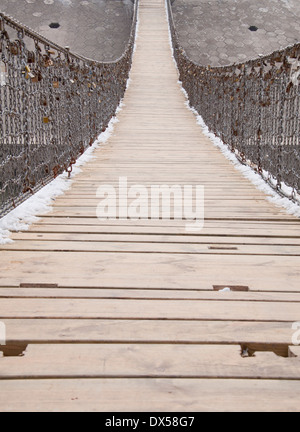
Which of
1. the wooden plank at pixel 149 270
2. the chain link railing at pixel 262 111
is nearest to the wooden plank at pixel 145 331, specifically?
the wooden plank at pixel 149 270

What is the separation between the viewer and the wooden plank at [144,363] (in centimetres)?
135

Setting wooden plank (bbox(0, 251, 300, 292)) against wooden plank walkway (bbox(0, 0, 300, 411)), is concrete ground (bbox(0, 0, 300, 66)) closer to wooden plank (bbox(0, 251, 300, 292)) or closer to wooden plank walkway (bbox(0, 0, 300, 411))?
wooden plank walkway (bbox(0, 0, 300, 411))

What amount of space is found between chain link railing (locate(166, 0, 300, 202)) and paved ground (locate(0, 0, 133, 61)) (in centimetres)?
1063

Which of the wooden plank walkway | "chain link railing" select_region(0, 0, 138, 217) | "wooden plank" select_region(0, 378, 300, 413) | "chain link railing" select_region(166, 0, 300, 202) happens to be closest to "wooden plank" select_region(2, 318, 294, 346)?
the wooden plank walkway

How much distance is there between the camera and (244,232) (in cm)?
286

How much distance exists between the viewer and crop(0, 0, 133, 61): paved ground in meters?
18.8

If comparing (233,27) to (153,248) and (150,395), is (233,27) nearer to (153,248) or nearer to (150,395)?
(153,248)

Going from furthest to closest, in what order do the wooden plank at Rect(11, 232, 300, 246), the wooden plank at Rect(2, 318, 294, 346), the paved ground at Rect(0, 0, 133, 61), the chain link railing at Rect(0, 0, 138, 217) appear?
the paved ground at Rect(0, 0, 133, 61) → the chain link railing at Rect(0, 0, 138, 217) → the wooden plank at Rect(11, 232, 300, 246) → the wooden plank at Rect(2, 318, 294, 346)

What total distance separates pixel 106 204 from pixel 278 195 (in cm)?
144

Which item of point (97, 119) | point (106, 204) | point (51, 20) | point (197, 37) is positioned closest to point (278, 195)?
point (106, 204)

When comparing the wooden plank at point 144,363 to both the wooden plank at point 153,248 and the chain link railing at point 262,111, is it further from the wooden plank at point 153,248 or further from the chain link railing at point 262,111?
the chain link railing at point 262,111

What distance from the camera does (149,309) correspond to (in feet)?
5.81

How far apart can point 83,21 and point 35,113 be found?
1817 cm
